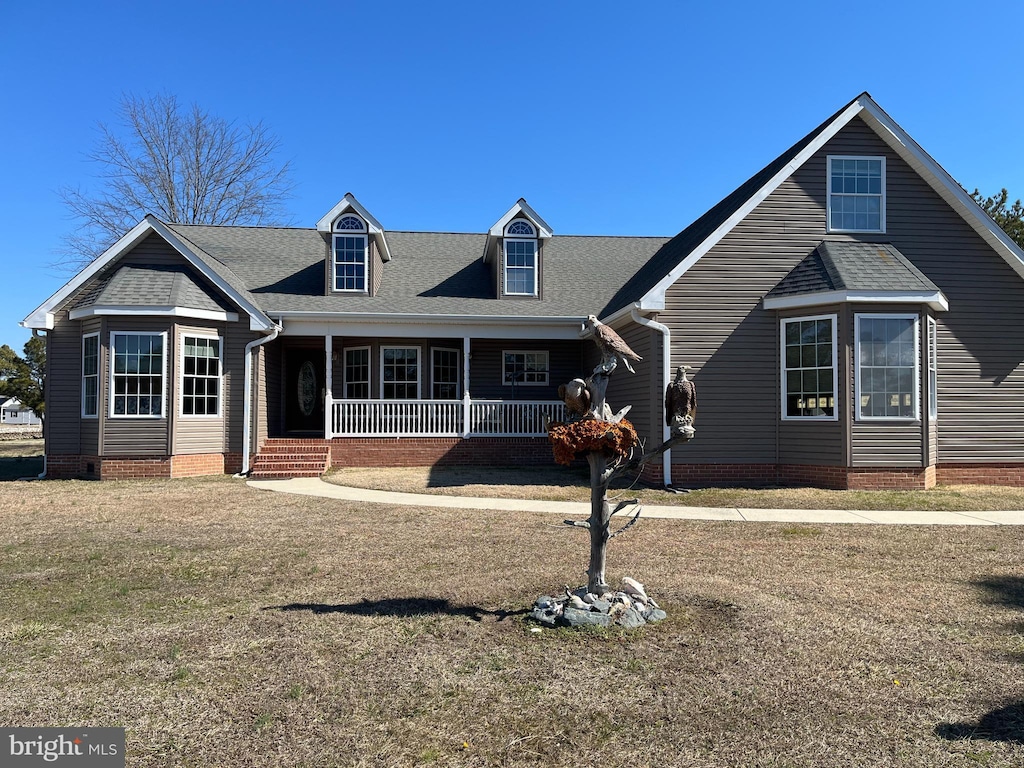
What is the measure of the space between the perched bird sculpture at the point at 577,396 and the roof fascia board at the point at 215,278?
1161cm

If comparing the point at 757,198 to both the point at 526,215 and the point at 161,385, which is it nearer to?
the point at 526,215

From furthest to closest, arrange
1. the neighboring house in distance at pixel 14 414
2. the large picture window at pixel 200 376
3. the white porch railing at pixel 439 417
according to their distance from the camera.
Answer: 1. the neighboring house in distance at pixel 14 414
2. the white porch railing at pixel 439 417
3. the large picture window at pixel 200 376

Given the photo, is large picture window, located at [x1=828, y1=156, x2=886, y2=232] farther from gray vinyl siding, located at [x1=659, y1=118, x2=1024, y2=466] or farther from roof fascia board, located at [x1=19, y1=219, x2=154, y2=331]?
roof fascia board, located at [x1=19, y1=219, x2=154, y2=331]

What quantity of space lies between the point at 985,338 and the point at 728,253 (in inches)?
209

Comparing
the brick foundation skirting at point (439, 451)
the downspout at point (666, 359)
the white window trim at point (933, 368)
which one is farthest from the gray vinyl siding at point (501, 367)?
the white window trim at point (933, 368)

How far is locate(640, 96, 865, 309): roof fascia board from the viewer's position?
42.5ft

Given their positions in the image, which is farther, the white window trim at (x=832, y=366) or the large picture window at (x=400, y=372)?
the large picture window at (x=400, y=372)

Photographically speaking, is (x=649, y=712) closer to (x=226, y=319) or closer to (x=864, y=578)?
(x=864, y=578)

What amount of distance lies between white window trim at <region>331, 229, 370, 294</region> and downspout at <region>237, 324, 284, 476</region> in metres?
2.60

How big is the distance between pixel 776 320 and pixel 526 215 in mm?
7149

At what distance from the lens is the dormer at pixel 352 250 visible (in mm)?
17000

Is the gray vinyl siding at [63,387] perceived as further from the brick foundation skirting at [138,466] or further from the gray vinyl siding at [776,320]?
the gray vinyl siding at [776,320]

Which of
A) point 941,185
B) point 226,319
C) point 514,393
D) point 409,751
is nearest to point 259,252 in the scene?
point 226,319

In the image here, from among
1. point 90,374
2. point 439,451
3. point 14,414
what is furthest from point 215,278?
point 14,414
